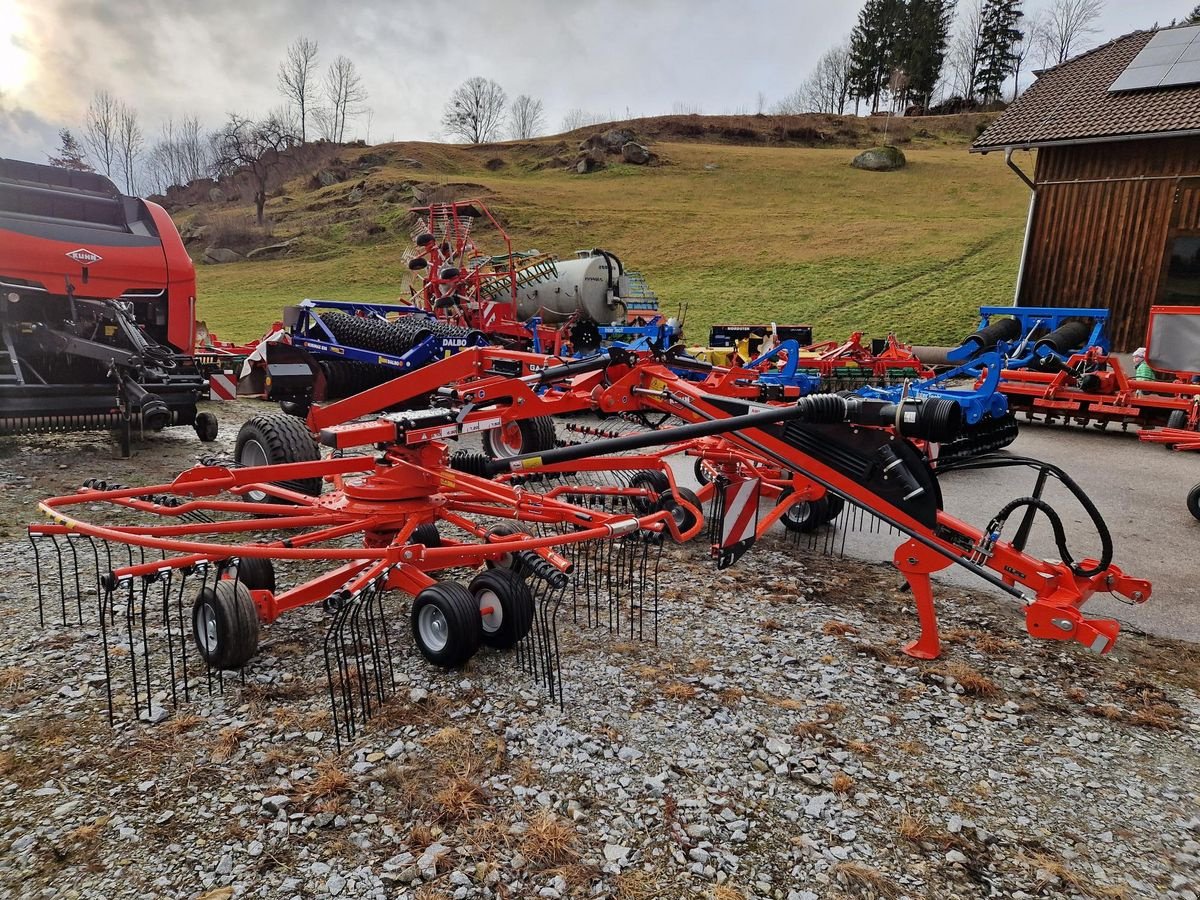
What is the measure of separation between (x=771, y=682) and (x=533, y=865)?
66.2 inches

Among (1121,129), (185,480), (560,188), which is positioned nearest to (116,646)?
(185,480)

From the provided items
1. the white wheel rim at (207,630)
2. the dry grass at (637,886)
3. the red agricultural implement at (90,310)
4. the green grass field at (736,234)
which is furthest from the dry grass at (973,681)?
the green grass field at (736,234)

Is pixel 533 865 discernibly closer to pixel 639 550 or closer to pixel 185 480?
pixel 185 480

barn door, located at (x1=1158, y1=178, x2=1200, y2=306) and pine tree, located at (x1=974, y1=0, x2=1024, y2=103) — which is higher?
pine tree, located at (x1=974, y1=0, x2=1024, y2=103)

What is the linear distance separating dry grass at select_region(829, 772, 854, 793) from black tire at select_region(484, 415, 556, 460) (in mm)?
5121

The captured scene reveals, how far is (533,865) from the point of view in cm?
257

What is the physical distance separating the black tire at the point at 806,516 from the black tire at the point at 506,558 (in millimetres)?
2393

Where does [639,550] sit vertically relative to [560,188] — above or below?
below

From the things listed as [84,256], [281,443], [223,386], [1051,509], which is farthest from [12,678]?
[223,386]

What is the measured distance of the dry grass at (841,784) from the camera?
3.01 meters

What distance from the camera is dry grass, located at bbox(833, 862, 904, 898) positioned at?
251 cm

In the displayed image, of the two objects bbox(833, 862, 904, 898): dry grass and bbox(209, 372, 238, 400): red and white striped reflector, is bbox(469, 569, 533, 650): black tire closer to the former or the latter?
bbox(833, 862, 904, 898): dry grass

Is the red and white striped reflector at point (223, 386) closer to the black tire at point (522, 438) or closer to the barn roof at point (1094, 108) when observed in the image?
the black tire at point (522, 438)

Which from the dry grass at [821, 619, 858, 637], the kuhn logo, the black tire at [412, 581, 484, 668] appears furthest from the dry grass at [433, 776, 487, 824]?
the kuhn logo
